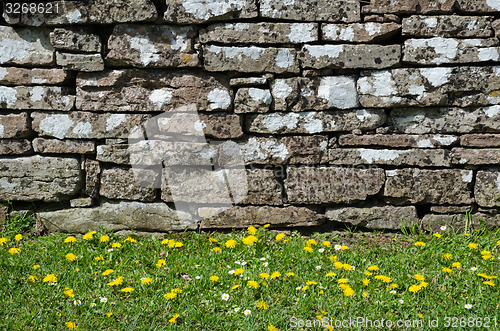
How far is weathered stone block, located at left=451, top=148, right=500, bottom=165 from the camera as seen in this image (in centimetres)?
339

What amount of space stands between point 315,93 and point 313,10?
614 millimetres

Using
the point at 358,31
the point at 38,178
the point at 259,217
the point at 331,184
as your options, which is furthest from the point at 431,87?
the point at 38,178

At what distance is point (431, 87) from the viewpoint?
10.9ft

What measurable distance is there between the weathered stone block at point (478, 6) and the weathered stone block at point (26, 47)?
10.3 ft

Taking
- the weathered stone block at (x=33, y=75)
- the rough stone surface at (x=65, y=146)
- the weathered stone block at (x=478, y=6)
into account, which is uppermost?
the weathered stone block at (x=478, y=6)

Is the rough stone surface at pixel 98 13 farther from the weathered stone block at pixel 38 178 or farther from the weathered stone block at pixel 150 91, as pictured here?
the weathered stone block at pixel 38 178

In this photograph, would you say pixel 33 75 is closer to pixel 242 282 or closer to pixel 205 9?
pixel 205 9

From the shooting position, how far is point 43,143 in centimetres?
348

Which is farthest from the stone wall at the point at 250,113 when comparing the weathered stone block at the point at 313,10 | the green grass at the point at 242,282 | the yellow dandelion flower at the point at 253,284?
the yellow dandelion flower at the point at 253,284

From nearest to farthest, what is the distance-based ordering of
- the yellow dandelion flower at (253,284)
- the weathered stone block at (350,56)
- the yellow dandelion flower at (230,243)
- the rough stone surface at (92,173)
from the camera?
the yellow dandelion flower at (253,284) < the yellow dandelion flower at (230,243) < the weathered stone block at (350,56) < the rough stone surface at (92,173)

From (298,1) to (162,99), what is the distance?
127 centimetres

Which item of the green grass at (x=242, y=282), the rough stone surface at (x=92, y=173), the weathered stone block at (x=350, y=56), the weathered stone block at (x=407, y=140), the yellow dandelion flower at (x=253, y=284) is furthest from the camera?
the rough stone surface at (x=92, y=173)

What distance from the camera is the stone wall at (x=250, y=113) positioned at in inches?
129

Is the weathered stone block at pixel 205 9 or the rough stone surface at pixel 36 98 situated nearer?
the weathered stone block at pixel 205 9
